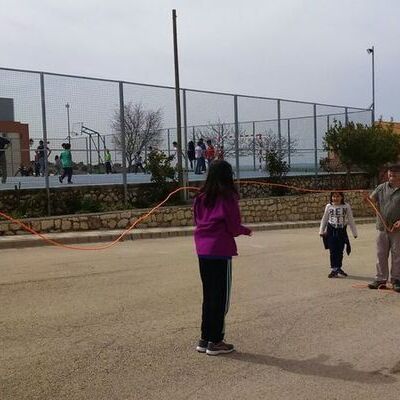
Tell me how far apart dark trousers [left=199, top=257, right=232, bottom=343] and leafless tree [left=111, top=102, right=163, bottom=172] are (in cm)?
1273

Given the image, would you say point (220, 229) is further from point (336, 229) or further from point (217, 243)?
point (336, 229)

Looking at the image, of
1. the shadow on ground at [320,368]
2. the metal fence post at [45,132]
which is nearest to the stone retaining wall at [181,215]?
the metal fence post at [45,132]

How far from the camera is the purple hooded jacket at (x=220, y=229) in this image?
544 cm

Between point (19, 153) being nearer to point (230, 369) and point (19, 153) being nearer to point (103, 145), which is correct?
point (103, 145)

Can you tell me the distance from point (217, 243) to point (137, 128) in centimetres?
1361

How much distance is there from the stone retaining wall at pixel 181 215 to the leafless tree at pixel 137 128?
201 centimetres

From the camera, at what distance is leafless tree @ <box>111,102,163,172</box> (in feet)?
59.6

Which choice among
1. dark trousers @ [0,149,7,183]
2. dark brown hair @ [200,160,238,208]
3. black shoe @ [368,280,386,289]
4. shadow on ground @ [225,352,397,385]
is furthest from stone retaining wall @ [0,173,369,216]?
shadow on ground @ [225,352,397,385]

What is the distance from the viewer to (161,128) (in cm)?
1973

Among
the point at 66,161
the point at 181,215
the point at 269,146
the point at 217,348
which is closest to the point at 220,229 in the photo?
the point at 217,348

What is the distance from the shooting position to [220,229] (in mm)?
5484

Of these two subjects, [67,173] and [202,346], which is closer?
[202,346]

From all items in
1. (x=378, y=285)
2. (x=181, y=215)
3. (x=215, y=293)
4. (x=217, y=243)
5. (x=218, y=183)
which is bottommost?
(x=378, y=285)

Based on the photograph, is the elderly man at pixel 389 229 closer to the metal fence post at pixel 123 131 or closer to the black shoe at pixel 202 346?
the black shoe at pixel 202 346
